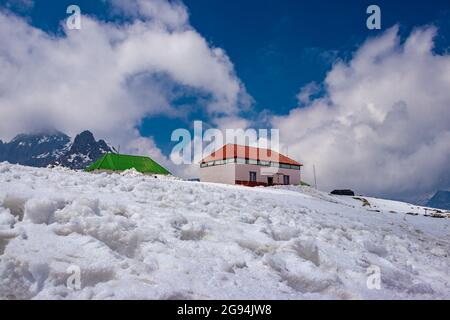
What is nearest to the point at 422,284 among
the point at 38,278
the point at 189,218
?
the point at 189,218

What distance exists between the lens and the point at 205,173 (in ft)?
146

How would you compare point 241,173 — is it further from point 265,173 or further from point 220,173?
point 265,173

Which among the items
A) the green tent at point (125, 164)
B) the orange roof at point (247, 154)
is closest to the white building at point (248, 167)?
the orange roof at point (247, 154)

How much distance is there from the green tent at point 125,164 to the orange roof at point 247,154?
7.90 metres

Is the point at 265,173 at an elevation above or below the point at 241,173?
above

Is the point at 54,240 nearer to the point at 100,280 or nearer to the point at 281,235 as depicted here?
the point at 100,280

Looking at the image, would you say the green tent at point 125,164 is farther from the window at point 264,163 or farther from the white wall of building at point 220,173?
the window at point 264,163

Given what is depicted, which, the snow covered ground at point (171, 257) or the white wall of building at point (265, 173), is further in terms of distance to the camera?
the white wall of building at point (265, 173)

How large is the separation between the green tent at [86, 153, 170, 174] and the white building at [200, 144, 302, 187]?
7595mm

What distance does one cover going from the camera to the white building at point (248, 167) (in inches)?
1571

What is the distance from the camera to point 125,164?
44.4m

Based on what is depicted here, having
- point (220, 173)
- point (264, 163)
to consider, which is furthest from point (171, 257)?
point (264, 163)

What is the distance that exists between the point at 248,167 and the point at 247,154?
76.5 inches

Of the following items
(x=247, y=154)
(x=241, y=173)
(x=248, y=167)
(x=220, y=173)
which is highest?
(x=247, y=154)
